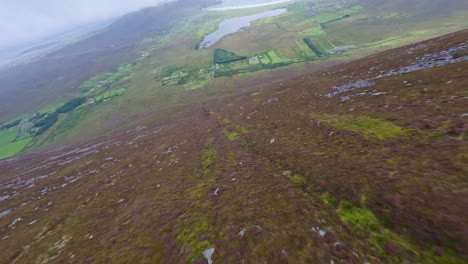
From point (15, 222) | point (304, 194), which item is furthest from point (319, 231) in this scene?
point (15, 222)

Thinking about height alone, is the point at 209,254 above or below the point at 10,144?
above

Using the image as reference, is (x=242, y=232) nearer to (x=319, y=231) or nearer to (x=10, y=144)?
(x=319, y=231)

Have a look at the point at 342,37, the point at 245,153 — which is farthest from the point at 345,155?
the point at 342,37

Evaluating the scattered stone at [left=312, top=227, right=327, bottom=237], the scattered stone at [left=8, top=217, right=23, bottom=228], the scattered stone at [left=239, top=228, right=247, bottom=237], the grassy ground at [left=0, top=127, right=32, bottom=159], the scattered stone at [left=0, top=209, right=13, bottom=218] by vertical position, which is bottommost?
the grassy ground at [left=0, top=127, right=32, bottom=159]

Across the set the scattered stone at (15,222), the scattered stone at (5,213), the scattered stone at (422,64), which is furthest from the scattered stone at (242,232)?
the scattered stone at (5,213)

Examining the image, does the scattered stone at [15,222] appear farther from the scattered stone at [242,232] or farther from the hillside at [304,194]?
the scattered stone at [242,232]

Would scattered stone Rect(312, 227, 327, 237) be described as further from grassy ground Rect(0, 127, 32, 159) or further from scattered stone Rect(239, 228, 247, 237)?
grassy ground Rect(0, 127, 32, 159)

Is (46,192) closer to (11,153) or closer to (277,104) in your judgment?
(277,104)

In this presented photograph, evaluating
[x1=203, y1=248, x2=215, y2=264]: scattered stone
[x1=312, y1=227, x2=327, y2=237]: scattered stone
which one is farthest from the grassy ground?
[x1=312, y1=227, x2=327, y2=237]: scattered stone
